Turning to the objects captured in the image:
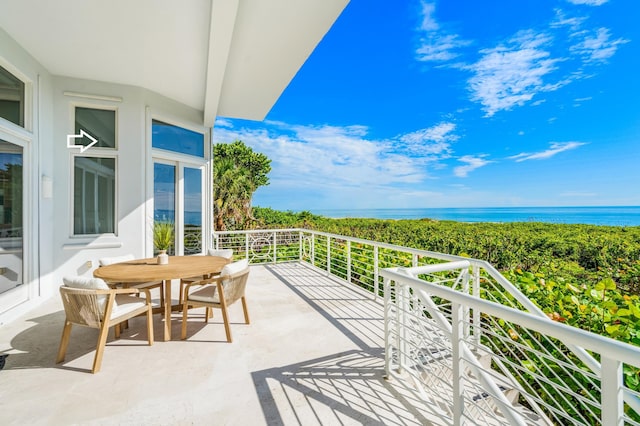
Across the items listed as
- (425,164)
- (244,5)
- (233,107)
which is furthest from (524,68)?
(244,5)

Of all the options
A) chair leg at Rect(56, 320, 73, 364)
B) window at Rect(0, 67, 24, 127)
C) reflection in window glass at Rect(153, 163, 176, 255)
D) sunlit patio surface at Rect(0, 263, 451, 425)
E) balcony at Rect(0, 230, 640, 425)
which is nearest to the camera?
balcony at Rect(0, 230, 640, 425)

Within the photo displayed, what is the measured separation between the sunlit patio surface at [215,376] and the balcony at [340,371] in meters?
0.01

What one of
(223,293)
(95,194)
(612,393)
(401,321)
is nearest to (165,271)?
(223,293)

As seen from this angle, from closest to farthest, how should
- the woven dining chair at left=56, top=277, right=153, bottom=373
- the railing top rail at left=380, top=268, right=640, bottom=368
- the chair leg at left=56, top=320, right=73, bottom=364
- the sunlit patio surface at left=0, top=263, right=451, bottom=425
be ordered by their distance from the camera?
the railing top rail at left=380, top=268, right=640, bottom=368
the sunlit patio surface at left=0, top=263, right=451, bottom=425
the woven dining chair at left=56, top=277, right=153, bottom=373
the chair leg at left=56, top=320, right=73, bottom=364

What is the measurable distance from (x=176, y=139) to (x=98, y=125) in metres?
1.15

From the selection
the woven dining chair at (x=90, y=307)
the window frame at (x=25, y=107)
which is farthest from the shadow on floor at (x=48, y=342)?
the window frame at (x=25, y=107)

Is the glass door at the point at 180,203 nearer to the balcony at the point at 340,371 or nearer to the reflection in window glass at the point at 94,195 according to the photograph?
the reflection in window glass at the point at 94,195

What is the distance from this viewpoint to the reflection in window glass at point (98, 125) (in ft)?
14.6

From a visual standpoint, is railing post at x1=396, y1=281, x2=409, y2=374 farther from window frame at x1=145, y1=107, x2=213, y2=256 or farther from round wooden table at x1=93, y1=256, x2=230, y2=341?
window frame at x1=145, y1=107, x2=213, y2=256

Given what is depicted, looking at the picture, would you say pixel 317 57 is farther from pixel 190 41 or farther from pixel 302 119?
pixel 190 41

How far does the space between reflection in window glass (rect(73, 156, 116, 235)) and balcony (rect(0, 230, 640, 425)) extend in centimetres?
159

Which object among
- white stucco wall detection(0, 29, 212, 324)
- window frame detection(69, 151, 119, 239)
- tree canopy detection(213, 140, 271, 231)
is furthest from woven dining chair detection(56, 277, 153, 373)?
tree canopy detection(213, 140, 271, 231)

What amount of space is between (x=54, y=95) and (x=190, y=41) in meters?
2.51

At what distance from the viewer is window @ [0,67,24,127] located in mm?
3291
